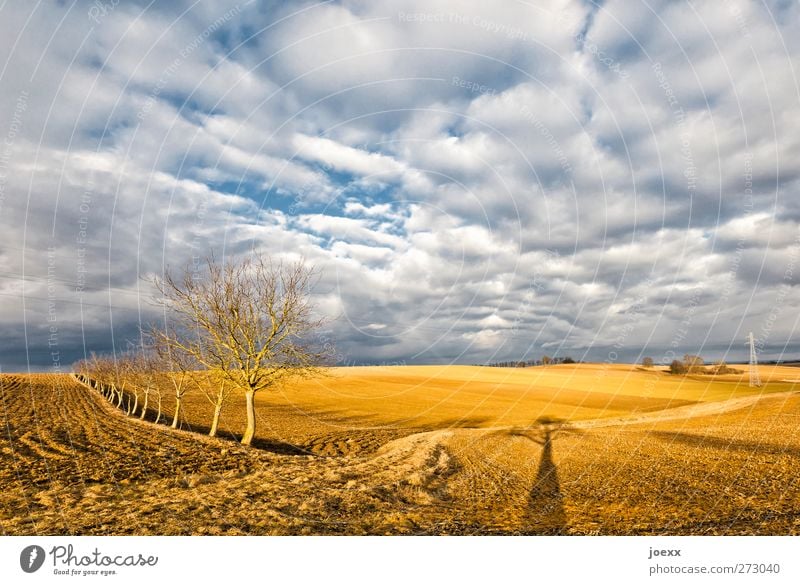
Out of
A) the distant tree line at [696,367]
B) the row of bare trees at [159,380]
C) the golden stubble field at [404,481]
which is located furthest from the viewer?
the distant tree line at [696,367]

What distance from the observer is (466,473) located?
2170cm

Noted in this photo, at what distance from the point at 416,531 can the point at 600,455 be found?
66.2 feet

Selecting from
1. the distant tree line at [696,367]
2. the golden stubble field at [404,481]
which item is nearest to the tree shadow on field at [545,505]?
the golden stubble field at [404,481]

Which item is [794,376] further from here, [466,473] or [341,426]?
[466,473]
